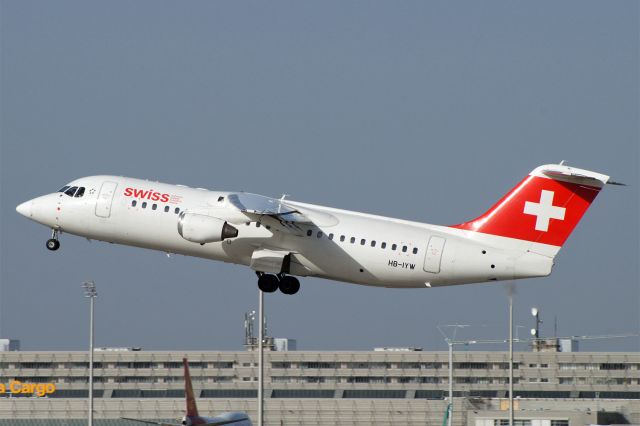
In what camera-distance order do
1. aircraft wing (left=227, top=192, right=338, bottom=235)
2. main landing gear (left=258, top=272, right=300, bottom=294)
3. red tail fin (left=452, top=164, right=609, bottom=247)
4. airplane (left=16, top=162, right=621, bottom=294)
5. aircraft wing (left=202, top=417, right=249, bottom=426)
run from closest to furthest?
red tail fin (left=452, top=164, right=609, bottom=247) < airplane (left=16, top=162, right=621, bottom=294) < aircraft wing (left=227, top=192, right=338, bottom=235) < main landing gear (left=258, top=272, right=300, bottom=294) < aircraft wing (left=202, top=417, right=249, bottom=426)

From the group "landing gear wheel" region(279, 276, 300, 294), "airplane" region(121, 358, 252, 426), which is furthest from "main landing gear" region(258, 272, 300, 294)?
"airplane" region(121, 358, 252, 426)

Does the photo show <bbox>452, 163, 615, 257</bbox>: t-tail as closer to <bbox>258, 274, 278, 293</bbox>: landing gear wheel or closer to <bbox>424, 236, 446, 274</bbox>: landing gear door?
<bbox>424, 236, 446, 274</bbox>: landing gear door

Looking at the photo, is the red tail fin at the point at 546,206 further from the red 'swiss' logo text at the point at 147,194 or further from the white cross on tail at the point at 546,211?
the red 'swiss' logo text at the point at 147,194

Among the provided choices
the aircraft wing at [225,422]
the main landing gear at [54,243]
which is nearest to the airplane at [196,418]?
the aircraft wing at [225,422]

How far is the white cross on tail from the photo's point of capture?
156 ft

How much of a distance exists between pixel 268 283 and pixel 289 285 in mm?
750

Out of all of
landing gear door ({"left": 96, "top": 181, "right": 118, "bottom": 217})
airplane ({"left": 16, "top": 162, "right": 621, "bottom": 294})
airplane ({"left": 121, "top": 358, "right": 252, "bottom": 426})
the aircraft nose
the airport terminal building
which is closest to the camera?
airplane ({"left": 16, "top": 162, "right": 621, "bottom": 294})

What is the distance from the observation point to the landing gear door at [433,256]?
4738cm

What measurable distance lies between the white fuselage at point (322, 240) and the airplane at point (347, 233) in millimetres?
34

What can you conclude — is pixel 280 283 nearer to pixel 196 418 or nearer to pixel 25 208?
pixel 25 208

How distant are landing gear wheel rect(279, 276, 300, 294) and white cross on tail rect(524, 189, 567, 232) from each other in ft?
28.6

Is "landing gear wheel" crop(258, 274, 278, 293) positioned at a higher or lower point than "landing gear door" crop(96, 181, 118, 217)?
lower

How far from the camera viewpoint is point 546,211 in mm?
47562

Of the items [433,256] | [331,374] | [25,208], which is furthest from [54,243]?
[331,374]
